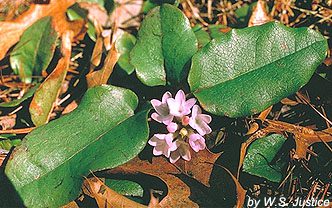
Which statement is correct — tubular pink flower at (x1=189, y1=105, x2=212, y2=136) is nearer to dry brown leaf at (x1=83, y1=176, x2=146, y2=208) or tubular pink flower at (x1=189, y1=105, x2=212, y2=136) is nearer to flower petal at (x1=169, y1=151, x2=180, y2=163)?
flower petal at (x1=169, y1=151, x2=180, y2=163)

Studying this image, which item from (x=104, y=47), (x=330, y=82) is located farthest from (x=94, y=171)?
(x=330, y=82)

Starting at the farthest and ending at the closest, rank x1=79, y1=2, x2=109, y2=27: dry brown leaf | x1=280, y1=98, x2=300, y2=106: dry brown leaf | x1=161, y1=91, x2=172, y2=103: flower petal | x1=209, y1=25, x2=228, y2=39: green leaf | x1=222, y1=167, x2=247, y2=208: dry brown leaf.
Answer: x1=79, y1=2, x2=109, y2=27: dry brown leaf < x1=209, y1=25, x2=228, y2=39: green leaf < x1=280, y1=98, x2=300, y2=106: dry brown leaf < x1=161, y1=91, x2=172, y2=103: flower petal < x1=222, y1=167, x2=247, y2=208: dry brown leaf

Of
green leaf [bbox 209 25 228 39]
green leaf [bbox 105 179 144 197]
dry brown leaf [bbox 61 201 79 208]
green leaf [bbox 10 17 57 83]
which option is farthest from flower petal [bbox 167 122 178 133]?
green leaf [bbox 10 17 57 83]

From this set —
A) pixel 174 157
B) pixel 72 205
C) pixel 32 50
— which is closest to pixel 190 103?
pixel 174 157

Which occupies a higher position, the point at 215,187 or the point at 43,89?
the point at 43,89

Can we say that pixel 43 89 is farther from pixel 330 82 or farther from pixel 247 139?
pixel 330 82

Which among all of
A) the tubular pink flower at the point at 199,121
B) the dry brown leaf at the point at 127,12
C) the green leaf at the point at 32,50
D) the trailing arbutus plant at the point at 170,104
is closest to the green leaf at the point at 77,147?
the trailing arbutus plant at the point at 170,104
